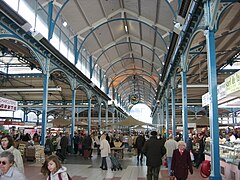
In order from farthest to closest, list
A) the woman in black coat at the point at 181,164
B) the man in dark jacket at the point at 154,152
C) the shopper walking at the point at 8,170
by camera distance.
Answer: the man in dark jacket at the point at 154,152 < the woman in black coat at the point at 181,164 < the shopper walking at the point at 8,170

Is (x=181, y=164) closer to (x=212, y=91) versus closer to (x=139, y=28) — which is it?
(x=212, y=91)

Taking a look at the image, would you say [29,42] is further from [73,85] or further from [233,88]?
[233,88]

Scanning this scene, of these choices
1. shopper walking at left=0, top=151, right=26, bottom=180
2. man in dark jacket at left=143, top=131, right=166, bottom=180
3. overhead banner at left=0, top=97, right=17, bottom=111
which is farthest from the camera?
overhead banner at left=0, top=97, right=17, bottom=111

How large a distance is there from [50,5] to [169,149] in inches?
386

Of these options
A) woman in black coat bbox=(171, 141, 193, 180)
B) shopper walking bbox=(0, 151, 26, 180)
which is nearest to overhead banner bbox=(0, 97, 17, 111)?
woman in black coat bbox=(171, 141, 193, 180)

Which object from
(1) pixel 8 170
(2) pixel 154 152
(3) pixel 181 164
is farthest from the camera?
(2) pixel 154 152

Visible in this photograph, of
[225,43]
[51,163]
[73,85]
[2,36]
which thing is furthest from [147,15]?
[51,163]

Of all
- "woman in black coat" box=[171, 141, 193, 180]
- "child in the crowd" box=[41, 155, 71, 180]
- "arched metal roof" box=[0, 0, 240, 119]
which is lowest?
"woman in black coat" box=[171, 141, 193, 180]

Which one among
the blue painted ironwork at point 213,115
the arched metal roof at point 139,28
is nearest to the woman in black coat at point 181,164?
the blue painted ironwork at point 213,115

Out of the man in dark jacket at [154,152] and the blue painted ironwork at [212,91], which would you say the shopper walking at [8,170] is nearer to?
the man in dark jacket at [154,152]

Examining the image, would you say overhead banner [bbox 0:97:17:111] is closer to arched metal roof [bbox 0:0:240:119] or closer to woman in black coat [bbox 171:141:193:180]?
arched metal roof [bbox 0:0:240:119]

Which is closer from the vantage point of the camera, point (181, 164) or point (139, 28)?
point (181, 164)

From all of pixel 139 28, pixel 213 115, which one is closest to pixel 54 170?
pixel 213 115

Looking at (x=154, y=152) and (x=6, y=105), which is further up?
(x=6, y=105)
